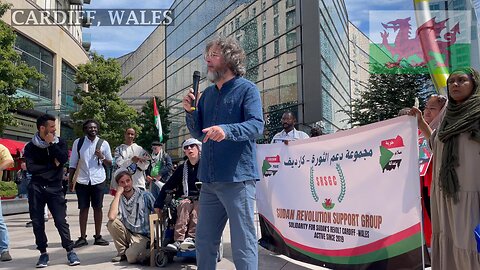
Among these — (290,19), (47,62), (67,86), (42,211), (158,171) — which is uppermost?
(290,19)

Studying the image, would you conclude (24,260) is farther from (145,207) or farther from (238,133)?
(238,133)

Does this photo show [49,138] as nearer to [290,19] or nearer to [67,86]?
[290,19]

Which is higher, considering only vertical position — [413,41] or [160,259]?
[413,41]

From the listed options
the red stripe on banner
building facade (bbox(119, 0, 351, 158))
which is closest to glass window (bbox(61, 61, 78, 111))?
building facade (bbox(119, 0, 351, 158))

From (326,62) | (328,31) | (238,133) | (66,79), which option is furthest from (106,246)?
(66,79)

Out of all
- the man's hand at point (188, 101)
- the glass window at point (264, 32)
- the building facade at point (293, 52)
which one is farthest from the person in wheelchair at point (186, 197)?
the glass window at point (264, 32)

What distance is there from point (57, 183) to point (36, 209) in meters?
0.36

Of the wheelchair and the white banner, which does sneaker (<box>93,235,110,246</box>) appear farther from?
the white banner

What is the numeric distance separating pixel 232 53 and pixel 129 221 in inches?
124

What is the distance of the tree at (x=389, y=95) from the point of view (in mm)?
18812

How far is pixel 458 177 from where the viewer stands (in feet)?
9.57

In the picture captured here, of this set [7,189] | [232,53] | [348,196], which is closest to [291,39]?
[7,189]

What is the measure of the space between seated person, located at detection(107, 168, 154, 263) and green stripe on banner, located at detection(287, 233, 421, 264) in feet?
6.82

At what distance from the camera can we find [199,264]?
2922 mm
